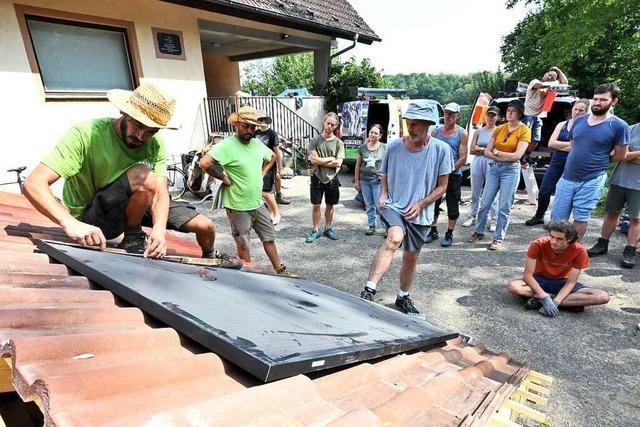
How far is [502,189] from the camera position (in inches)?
205

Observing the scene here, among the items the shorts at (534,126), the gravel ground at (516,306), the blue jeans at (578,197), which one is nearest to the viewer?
the gravel ground at (516,306)

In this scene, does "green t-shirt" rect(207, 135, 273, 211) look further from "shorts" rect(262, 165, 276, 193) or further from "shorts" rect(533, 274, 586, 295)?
"shorts" rect(533, 274, 586, 295)

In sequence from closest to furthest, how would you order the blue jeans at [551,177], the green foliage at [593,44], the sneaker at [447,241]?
the sneaker at [447,241]
the blue jeans at [551,177]
the green foliage at [593,44]

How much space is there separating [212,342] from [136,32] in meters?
8.23

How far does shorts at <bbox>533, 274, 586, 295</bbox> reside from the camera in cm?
368

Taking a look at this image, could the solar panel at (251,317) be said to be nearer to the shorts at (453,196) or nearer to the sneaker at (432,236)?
the shorts at (453,196)

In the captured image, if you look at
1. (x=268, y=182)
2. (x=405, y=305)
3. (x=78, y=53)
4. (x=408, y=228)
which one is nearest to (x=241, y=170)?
(x=408, y=228)

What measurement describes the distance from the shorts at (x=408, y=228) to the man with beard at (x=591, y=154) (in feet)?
6.87

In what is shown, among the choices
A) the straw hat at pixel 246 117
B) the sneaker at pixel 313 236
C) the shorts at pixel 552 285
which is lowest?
the sneaker at pixel 313 236

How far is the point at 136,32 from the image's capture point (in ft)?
24.6

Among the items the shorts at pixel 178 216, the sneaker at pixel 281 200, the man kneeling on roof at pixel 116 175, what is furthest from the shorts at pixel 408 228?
the sneaker at pixel 281 200

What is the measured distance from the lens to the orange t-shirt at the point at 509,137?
16.4 feet

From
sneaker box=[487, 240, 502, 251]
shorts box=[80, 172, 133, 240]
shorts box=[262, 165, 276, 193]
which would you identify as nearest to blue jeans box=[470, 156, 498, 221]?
sneaker box=[487, 240, 502, 251]

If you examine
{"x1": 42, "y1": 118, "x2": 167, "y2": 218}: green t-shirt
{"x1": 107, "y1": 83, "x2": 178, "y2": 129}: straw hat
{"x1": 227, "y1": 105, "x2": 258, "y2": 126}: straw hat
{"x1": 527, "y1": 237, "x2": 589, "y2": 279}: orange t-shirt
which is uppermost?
{"x1": 107, "y1": 83, "x2": 178, "y2": 129}: straw hat
